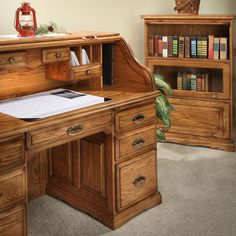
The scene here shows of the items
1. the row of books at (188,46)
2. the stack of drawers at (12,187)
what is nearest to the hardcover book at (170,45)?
the row of books at (188,46)

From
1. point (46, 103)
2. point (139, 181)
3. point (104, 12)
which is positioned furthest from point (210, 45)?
point (46, 103)

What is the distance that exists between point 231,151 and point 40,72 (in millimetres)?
2013

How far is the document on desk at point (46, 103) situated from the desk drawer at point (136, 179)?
46 cm

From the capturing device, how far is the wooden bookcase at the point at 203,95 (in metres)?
4.01

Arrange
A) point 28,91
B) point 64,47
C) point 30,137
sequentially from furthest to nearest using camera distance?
point 28,91 → point 64,47 → point 30,137

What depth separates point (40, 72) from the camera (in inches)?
110

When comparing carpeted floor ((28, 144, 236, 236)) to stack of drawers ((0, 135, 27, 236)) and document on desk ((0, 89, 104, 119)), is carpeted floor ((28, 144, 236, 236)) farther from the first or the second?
document on desk ((0, 89, 104, 119))

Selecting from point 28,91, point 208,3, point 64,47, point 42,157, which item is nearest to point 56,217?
point 42,157

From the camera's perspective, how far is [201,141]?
13.7ft

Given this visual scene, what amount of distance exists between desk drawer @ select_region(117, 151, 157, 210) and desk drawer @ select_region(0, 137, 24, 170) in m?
0.72

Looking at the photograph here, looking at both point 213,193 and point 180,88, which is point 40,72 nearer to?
point 213,193

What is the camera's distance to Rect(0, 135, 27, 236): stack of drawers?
2100 mm

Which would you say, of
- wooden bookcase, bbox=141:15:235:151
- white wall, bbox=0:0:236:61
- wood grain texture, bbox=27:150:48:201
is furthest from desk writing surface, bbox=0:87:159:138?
wooden bookcase, bbox=141:15:235:151

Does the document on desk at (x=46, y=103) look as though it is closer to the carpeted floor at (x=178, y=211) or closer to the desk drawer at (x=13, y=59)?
the desk drawer at (x=13, y=59)
